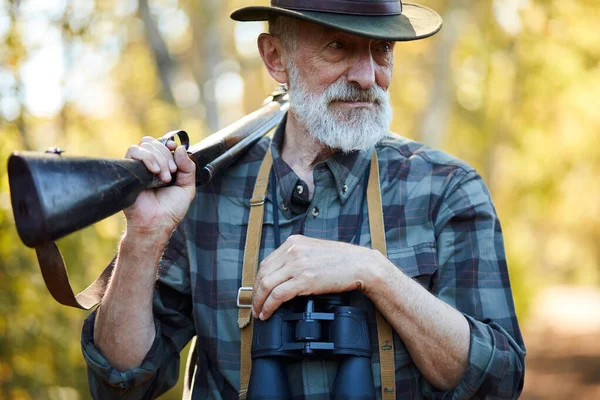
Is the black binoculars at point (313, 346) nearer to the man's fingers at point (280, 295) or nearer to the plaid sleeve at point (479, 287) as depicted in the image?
the man's fingers at point (280, 295)

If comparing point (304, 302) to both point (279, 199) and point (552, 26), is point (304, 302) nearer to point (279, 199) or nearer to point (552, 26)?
point (279, 199)

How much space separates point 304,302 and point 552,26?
1229cm

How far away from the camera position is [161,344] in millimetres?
3043

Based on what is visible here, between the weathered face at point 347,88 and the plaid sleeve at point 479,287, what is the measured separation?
397mm

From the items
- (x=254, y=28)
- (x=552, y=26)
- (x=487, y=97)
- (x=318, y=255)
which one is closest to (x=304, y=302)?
(x=318, y=255)

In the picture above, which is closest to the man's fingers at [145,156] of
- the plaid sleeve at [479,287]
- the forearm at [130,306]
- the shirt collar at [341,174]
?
the forearm at [130,306]

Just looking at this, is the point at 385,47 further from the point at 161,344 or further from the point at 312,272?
the point at 161,344

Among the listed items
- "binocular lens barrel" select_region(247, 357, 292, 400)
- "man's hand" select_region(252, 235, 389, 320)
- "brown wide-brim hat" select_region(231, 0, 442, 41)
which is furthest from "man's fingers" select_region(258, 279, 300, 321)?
"brown wide-brim hat" select_region(231, 0, 442, 41)

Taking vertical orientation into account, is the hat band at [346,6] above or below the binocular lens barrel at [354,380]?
above

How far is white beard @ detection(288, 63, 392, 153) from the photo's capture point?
10.0ft

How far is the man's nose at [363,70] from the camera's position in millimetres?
3004

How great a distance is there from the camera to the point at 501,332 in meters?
2.84

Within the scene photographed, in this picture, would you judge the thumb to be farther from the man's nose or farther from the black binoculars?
the man's nose

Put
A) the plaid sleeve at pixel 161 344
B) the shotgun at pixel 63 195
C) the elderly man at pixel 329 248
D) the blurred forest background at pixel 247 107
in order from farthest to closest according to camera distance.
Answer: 1. the blurred forest background at pixel 247 107
2. the plaid sleeve at pixel 161 344
3. the elderly man at pixel 329 248
4. the shotgun at pixel 63 195
